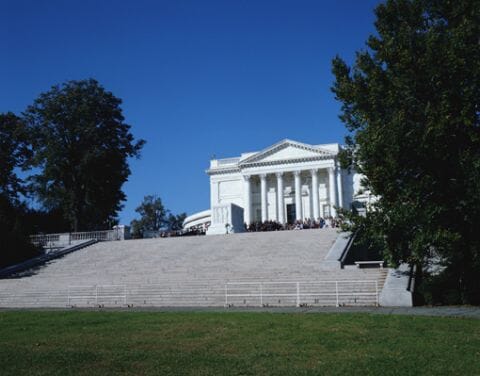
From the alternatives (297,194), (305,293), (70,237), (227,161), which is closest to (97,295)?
(305,293)

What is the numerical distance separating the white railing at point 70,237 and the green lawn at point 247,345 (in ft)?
97.4

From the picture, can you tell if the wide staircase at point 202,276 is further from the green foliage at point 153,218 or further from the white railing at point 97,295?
the green foliage at point 153,218

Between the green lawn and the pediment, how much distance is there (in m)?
59.4

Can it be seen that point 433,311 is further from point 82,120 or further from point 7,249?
point 82,120

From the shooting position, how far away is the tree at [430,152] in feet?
59.0

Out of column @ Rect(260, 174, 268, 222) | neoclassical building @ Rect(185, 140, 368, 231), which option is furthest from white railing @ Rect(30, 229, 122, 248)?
column @ Rect(260, 174, 268, 222)

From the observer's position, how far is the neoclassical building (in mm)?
74062

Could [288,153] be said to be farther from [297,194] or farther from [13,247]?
[13,247]

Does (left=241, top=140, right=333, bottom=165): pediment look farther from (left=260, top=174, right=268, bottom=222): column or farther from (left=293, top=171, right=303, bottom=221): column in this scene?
(left=293, top=171, right=303, bottom=221): column

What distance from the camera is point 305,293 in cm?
2056

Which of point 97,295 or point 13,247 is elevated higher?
point 13,247

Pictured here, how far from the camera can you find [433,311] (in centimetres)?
1653

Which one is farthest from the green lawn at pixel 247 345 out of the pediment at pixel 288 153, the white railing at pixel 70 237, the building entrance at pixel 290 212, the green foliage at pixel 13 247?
the building entrance at pixel 290 212

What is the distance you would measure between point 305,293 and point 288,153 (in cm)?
5607
